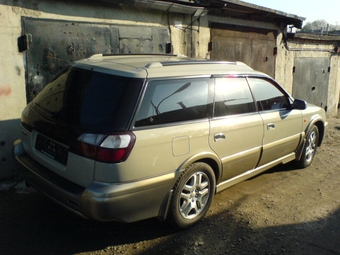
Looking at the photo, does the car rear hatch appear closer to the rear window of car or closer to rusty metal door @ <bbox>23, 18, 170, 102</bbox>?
the rear window of car

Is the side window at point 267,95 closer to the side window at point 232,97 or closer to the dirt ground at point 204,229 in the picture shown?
the side window at point 232,97

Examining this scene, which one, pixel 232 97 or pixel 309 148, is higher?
pixel 232 97

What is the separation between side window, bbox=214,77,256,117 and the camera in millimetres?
3902

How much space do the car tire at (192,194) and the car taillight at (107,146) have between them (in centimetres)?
74

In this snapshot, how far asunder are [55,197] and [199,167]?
144 cm

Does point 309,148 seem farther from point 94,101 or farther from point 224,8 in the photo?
point 94,101

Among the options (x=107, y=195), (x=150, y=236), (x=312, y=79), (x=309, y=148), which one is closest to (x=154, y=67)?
(x=107, y=195)

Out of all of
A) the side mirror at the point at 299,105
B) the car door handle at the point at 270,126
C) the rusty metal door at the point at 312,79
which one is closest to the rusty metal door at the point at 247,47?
the rusty metal door at the point at 312,79

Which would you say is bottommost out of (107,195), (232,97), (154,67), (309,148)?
(309,148)

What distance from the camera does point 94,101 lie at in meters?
3.15

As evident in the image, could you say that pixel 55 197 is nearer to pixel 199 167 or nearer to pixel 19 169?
pixel 19 169

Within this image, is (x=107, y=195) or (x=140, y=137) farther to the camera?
(x=140, y=137)

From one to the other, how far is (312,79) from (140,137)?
34.0 ft

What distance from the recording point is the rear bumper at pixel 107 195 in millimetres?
2916
